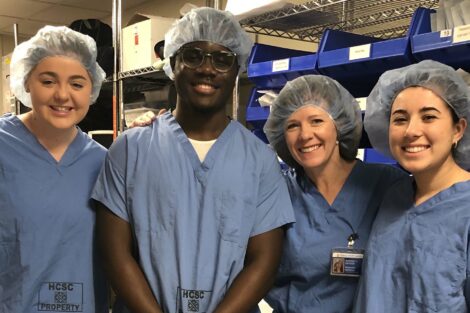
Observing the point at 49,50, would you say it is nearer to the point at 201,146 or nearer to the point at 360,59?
the point at 201,146

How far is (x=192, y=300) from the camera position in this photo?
4.24 feet

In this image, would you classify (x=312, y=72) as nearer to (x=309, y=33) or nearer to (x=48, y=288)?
(x=309, y=33)

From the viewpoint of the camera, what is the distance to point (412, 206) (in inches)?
49.3

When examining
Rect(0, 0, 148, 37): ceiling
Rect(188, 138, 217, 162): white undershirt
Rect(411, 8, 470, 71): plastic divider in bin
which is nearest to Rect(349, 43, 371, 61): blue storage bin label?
Rect(411, 8, 470, 71): plastic divider in bin

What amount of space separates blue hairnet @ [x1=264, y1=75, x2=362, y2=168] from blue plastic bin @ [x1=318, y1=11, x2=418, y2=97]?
22cm

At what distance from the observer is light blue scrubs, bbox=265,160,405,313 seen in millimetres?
1431

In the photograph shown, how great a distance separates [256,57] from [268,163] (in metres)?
0.91

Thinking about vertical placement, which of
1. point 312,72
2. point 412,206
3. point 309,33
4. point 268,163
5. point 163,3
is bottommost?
point 412,206

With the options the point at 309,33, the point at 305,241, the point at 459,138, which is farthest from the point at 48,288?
the point at 309,33

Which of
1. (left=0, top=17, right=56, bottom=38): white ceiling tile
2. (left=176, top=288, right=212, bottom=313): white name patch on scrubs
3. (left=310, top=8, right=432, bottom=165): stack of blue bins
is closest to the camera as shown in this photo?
(left=176, top=288, right=212, bottom=313): white name patch on scrubs

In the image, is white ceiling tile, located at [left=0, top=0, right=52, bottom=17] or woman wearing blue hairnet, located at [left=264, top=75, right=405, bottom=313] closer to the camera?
woman wearing blue hairnet, located at [left=264, top=75, right=405, bottom=313]

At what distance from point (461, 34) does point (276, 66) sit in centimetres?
77

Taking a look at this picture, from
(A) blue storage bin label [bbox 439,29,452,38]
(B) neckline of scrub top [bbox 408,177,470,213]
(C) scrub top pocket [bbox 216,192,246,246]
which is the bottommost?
(C) scrub top pocket [bbox 216,192,246,246]

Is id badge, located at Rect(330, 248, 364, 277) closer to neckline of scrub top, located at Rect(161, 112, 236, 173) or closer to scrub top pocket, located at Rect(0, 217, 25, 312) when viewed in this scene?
neckline of scrub top, located at Rect(161, 112, 236, 173)
